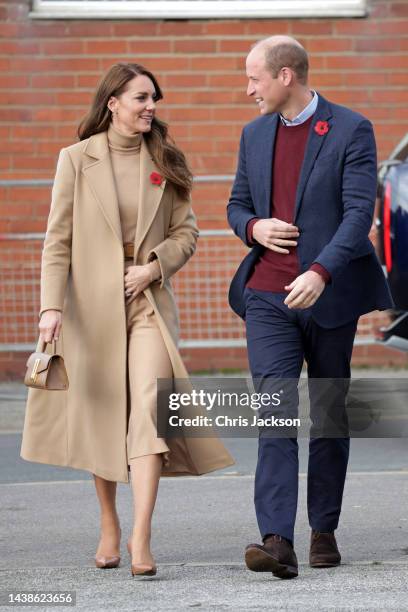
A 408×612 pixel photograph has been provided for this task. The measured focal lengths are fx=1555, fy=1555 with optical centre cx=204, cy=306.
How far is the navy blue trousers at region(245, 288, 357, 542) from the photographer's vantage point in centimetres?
554

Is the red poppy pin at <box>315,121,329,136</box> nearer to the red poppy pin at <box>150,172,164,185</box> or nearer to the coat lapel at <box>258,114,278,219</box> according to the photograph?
the coat lapel at <box>258,114,278,219</box>

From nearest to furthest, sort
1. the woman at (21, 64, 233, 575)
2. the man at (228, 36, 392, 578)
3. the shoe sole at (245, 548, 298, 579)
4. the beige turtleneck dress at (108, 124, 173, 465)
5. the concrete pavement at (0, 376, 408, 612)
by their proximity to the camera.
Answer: the concrete pavement at (0, 376, 408, 612)
the shoe sole at (245, 548, 298, 579)
the man at (228, 36, 392, 578)
the beige turtleneck dress at (108, 124, 173, 465)
the woman at (21, 64, 233, 575)

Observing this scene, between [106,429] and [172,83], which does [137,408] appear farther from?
[172,83]

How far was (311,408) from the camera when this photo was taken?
573 centimetres

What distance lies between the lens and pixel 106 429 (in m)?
5.93

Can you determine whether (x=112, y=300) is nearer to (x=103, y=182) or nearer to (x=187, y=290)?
(x=103, y=182)

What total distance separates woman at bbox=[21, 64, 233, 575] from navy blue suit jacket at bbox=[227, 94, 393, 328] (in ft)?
1.41

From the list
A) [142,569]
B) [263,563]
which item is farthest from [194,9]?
[263,563]

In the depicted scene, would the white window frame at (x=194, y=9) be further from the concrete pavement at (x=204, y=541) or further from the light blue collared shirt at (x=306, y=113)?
the light blue collared shirt at (x=306, y=113)

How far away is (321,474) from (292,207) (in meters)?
1.01

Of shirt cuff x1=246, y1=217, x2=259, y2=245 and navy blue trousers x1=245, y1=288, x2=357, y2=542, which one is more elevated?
shirt cuff x1=246, y1=217, x2=259, y2=245

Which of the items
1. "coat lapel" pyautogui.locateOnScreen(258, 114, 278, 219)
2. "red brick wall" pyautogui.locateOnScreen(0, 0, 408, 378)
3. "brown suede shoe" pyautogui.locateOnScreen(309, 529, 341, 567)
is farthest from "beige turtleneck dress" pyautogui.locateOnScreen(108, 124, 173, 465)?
"red brick wall" pyautogui.locateOnScreen(0, 0, 408, 378)

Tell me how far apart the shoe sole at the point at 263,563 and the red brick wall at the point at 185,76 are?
6.44m

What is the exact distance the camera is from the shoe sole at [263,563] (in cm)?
543
